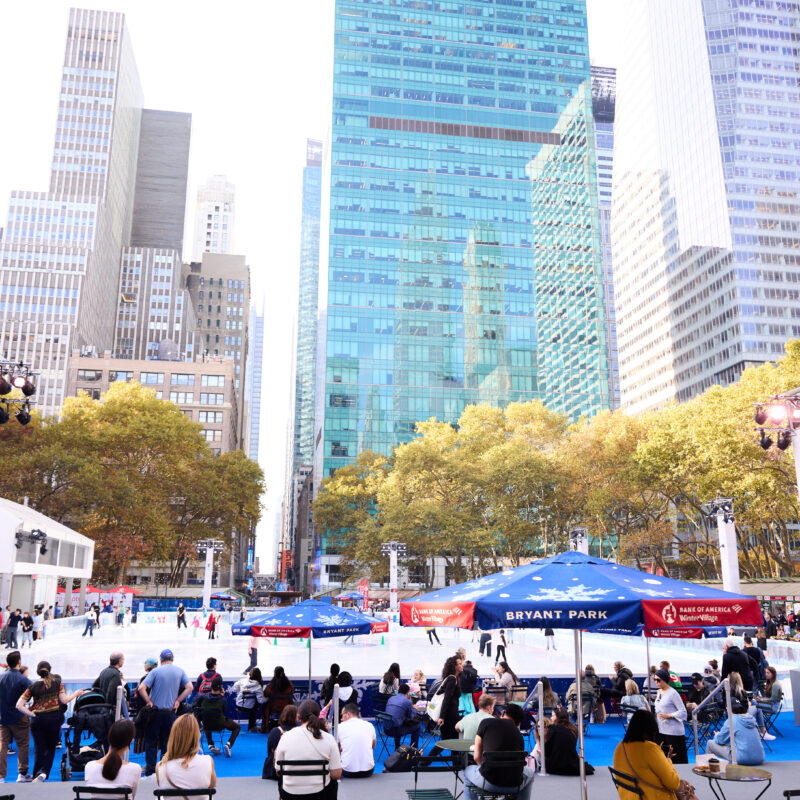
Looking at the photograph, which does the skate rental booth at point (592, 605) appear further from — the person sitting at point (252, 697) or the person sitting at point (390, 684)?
the person sitting at point (252, 697)

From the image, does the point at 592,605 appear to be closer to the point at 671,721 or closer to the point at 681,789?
the point at 681,789

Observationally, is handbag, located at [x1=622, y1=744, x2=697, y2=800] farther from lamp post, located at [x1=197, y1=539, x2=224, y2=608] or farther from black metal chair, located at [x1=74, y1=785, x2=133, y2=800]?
lamp post, located at [x1=197, y1=539, x2=224, y2=608]

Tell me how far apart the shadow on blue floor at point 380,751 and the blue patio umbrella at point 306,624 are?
2.01m

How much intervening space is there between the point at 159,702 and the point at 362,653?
2175 centimetres

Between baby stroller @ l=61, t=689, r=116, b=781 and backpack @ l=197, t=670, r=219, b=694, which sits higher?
backpack @ l=197, t=670, r=219, b=694

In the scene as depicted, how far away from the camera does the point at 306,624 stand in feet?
47.2

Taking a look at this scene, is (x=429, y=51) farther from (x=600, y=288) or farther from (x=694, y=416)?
(x=694, y=416)

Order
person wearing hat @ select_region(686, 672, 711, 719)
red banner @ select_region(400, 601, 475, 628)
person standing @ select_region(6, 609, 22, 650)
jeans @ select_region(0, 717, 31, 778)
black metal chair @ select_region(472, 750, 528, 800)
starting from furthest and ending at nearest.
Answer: person standing @ select_region(6, 609, 22, 650) → person wearing hat @ select_region(686, 672, 711, 719) → jeans @ select_region(0, 717, 31, 778) → red banner @ select_region(400, 601, 475, 628) → black metal chair @ select_region(472, 750, 528, 800)

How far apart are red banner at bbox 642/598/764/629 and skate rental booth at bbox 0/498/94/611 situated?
26655mm

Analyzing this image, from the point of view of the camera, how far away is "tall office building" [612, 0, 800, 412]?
122312 mm

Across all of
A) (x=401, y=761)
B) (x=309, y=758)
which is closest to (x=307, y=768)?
(x=309, y=758)

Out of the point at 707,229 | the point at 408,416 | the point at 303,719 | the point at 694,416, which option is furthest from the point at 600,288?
the point at 303,719

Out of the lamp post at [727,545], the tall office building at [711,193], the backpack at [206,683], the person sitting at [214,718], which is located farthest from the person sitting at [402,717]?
the tall office building at [711,193]

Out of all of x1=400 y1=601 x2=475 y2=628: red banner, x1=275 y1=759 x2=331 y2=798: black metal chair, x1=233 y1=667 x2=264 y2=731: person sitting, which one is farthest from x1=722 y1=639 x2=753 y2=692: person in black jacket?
x1=275 y1=759 x2=331 y2=798: black metal chair
